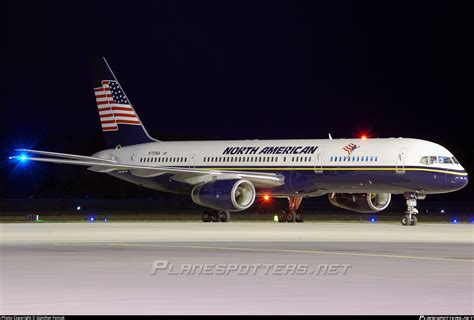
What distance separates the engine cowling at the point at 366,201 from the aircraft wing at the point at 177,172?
3442 mm

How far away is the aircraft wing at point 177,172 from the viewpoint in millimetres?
56750

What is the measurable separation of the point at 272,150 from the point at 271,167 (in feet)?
3.26

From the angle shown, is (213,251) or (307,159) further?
(307,159)

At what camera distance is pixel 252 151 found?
193 ft

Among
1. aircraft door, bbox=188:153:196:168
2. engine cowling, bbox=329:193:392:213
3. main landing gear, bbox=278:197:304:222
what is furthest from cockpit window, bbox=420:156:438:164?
aircraft door, bbox=188:153:196:168

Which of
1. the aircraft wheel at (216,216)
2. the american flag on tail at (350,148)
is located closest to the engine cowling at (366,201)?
the american flag on tail at (350,148)

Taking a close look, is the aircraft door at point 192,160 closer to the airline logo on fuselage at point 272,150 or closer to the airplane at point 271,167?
the airplane at point 271,167

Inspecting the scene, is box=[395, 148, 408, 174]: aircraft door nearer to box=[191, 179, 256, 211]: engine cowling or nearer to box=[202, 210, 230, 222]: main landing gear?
box=[191, 179, 256, 211]: engine cowling

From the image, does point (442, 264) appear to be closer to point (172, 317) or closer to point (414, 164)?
point (172, 317)

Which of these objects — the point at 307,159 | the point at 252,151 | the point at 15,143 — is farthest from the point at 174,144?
the point at 15,143

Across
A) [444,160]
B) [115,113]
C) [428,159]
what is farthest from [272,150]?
[115,113]

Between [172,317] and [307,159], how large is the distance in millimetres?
40727

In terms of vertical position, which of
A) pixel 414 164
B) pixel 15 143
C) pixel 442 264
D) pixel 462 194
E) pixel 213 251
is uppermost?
pixel 15 143

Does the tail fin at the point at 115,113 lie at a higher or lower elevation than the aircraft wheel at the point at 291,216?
higher
